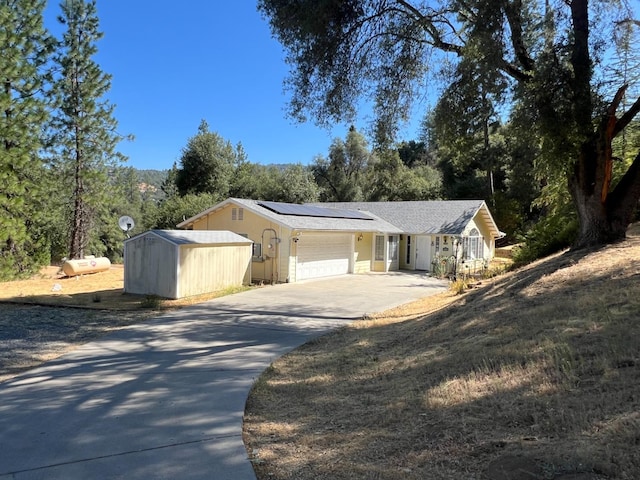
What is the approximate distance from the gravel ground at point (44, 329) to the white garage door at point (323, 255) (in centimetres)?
915

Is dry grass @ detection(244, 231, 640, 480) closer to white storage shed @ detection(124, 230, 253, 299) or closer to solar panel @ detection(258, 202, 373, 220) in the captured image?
white storage shed @ detection(124, 230, 253, 299)

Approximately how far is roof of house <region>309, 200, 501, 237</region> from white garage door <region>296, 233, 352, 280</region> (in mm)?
5072

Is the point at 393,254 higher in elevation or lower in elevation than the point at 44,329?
higher

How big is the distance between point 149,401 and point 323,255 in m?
16.8

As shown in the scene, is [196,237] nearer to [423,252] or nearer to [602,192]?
[602,192]

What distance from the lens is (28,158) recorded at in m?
19.6

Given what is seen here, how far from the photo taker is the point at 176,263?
14680mm

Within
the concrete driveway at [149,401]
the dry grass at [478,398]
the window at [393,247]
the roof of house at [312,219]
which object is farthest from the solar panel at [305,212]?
the dry grass at [478,398]

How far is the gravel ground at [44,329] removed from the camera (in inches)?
305

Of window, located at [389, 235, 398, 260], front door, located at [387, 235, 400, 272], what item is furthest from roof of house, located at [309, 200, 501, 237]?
front door, located at [387, 235, 400, 272]

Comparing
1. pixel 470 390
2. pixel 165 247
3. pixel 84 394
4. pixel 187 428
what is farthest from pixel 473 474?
pixel 165 247

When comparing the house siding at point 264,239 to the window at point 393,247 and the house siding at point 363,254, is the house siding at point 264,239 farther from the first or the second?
the window at point 393,247

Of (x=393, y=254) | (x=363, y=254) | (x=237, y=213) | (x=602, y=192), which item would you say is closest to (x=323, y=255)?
(x=363, y=254)

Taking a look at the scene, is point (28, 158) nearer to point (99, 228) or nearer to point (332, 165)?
point (99, 228)
